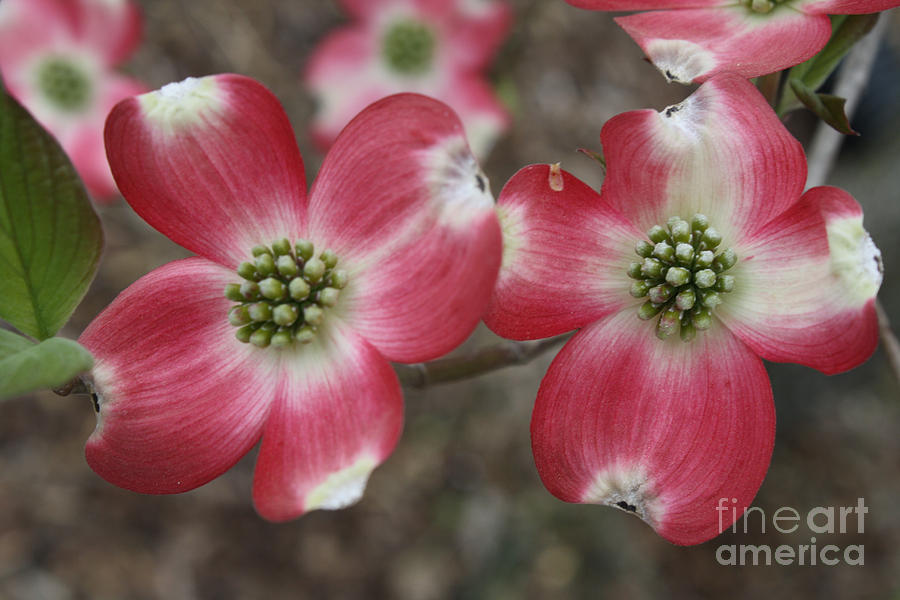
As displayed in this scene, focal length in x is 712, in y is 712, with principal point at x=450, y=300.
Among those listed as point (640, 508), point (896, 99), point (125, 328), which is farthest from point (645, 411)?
point (896, 99)

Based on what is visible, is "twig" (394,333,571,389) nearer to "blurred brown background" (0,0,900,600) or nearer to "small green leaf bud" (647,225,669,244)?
"small green leaf bud" (647,225,669,244)

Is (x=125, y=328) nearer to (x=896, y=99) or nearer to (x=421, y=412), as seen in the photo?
(x=421, y=412)

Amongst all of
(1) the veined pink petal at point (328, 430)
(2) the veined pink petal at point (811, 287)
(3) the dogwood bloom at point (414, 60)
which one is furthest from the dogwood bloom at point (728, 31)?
(3) the dogwood bloom at point (414, 60)

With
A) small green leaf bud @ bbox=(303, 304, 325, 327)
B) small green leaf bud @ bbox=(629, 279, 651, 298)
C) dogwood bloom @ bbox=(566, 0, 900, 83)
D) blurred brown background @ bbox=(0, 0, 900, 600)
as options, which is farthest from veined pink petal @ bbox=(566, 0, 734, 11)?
blurred brown background @ bbox=(0, 0, 900, 600)

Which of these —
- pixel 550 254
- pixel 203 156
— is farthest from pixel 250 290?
pixel 550 254

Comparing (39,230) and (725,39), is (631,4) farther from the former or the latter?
(39,230)

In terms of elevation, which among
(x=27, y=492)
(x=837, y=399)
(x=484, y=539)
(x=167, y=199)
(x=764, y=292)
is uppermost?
(x=167, y=199)
